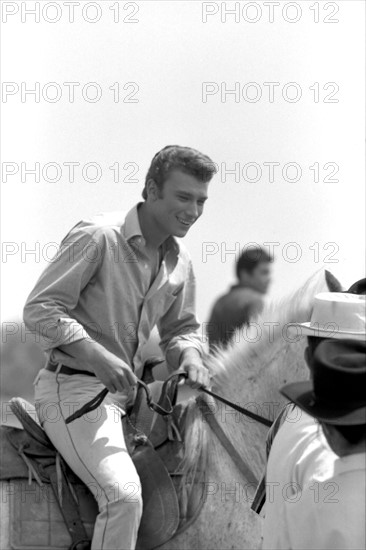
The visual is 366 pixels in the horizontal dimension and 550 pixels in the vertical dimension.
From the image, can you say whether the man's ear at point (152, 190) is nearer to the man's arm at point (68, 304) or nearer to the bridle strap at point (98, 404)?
the man's arm at point (68, 304)

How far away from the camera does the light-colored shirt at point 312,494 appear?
2648 millimetres

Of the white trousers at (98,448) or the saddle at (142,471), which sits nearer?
the white trousers at (98,448)

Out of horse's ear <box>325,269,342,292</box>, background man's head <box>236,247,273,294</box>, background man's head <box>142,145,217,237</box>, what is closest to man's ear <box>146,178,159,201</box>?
background man's head <box>142,145,217,237</box>

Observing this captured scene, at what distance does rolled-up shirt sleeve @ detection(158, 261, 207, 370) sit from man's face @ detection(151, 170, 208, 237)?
37cm

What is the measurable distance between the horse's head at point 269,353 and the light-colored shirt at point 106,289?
0.34 m

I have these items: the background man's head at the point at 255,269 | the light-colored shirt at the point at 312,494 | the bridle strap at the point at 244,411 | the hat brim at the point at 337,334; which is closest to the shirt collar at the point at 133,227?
the bridle strap at the point at 244,411

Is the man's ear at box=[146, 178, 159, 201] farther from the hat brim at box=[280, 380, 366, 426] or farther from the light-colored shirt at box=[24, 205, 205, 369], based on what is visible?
the hat brim at box=[280, 380, 366, 426]

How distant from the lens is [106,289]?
198 inches

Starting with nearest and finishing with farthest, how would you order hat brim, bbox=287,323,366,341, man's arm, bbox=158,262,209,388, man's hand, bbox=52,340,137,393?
hat brim, bbox=287,323,366,341 → man's hand, bbox=52,340,137,393 → man's arm, bbox=158,262,209,388

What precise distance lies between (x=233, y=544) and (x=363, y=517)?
2.30m

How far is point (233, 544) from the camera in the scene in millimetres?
4844

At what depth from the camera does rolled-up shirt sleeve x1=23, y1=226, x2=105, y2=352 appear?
483 cm

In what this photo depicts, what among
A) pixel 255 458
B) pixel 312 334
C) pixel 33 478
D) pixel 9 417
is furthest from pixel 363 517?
pixel 9 417

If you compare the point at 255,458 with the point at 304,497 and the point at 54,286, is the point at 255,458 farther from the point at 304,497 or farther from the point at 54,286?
the point at 304,497
